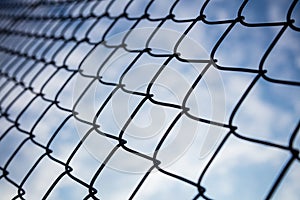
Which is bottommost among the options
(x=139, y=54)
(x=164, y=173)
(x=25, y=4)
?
(x=164, y=173)

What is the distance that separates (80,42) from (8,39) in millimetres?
1626

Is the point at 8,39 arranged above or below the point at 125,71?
above

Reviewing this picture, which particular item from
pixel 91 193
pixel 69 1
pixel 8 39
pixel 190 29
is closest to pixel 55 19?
pixel 69 1

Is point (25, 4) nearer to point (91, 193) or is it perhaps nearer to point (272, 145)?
point (91, 193)

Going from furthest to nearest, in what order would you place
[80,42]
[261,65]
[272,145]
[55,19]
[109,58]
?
1. [55,19]
2. [80,42]
3. [109,58]
4. [261,65]
5. [272,145]

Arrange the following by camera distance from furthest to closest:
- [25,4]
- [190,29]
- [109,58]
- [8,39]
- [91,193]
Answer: [25,4]
[8,39]
[109,58]
[190,29]
[91,193]

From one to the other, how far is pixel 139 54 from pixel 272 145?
1032 millimetres

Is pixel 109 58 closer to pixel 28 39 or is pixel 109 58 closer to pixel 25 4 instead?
pixel 28 39

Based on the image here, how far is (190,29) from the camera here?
175cm

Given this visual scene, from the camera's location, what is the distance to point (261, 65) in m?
1.28

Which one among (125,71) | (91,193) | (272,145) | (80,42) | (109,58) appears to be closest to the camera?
(272,145)

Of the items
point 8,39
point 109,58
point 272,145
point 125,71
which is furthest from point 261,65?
point 8,39

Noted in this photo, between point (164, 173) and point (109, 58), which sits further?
point (109, 58)

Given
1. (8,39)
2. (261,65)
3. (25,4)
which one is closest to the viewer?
(261,65)
